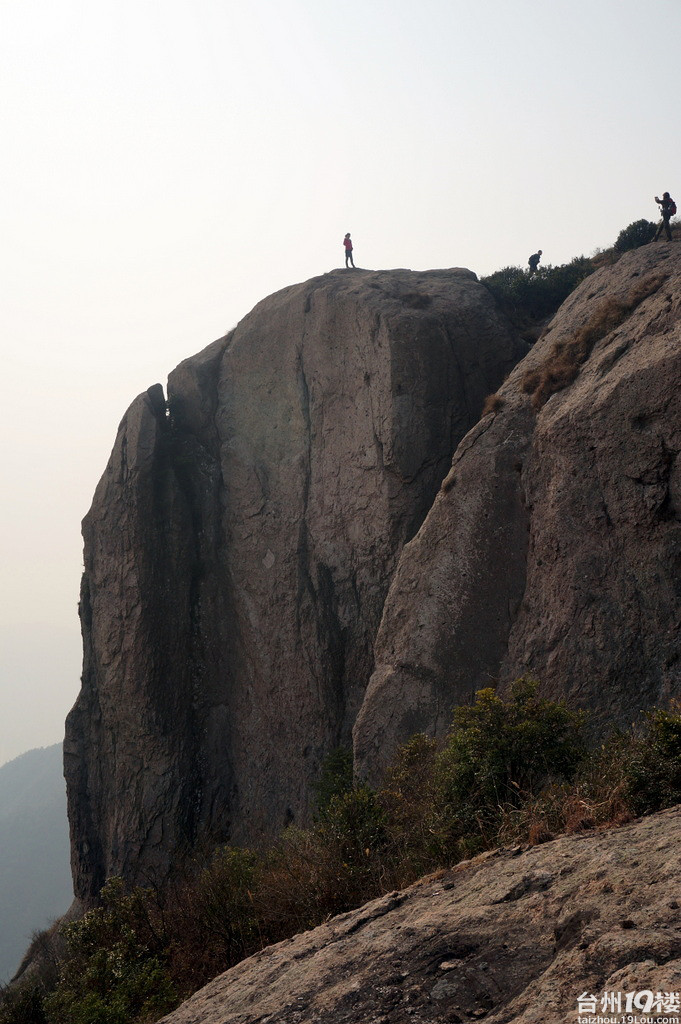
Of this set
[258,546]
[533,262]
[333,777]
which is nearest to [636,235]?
[533,262]

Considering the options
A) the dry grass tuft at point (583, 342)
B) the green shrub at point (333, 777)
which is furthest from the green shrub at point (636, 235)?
the green shrub at point (333, 777)

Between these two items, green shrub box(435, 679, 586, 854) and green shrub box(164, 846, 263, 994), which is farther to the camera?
green shrub box(164, 846, 263, 994)

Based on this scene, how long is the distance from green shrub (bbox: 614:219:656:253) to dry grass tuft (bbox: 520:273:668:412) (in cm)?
1022

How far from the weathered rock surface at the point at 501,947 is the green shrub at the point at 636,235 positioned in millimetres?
22284

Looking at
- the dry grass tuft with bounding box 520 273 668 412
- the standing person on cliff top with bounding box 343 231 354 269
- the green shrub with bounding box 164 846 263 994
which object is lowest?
the green shrub with bounding box 164 846 263 994

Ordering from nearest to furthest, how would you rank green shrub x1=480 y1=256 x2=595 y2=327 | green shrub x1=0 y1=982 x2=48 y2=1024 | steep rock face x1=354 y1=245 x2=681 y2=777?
1. steep rock face x1=354 y1=245 x2=681 y2=777
2. green shrub x1=0 y1=982 x2=48 y2=1024
3. green shrub x1=480 y1=256 x2=595 y2=327

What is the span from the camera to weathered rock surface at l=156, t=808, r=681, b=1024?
13.2 ft

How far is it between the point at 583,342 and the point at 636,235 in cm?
1177

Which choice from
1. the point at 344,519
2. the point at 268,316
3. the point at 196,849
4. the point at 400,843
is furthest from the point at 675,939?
the point at 268,316

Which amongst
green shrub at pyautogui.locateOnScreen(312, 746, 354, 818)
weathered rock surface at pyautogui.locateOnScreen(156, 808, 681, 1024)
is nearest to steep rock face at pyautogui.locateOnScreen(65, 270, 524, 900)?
green shrub at pyautogui.locateOnScreen(312, 746, 354, 818)

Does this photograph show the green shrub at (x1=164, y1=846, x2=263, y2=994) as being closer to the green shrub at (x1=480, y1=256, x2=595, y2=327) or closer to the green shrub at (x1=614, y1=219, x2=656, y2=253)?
the green shrub at (x1=480, y1=256, x2=595, y2=327)

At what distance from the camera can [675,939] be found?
393 cm

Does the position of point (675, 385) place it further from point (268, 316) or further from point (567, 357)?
point (268, 316)

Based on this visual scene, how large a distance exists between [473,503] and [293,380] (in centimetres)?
979
